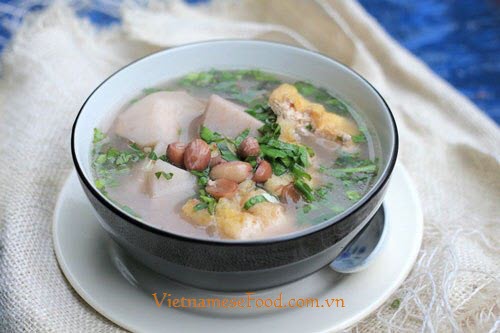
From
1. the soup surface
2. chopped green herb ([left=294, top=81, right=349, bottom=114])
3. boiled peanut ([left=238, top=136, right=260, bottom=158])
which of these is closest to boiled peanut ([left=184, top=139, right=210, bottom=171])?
the soup surface

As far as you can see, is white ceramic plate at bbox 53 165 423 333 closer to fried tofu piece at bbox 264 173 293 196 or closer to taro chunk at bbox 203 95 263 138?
fried tofu piece at bbox 264 173 293 196

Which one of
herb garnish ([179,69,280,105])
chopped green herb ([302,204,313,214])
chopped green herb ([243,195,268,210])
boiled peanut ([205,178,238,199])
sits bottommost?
herb garnish ([179,69,280,105])

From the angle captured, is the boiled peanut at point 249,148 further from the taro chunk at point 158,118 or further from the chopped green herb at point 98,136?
the chopped green herb at point 98,136

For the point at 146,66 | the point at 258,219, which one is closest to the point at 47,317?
the point at 258,219

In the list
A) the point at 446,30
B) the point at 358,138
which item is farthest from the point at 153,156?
the point at 446,30

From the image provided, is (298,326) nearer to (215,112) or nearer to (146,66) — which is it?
(215,112)

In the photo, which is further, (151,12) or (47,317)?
(151,12)
